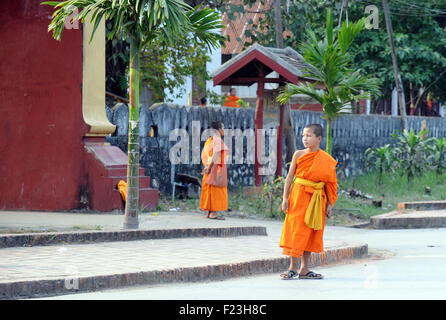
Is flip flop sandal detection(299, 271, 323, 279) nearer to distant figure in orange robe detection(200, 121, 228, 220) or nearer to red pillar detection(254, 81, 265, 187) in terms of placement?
distant figure in orange robe detection(200, 121, 228, 220)

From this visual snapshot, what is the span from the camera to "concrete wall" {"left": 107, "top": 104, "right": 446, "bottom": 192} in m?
16.3

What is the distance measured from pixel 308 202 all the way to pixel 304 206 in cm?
6

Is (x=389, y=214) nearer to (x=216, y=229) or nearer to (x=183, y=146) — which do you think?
(x=183, y=146)

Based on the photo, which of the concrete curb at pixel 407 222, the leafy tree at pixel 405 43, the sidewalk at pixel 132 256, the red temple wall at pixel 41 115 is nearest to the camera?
the sidewalk at pixel 132 256

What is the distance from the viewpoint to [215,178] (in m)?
14.3

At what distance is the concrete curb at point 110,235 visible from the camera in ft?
32.1

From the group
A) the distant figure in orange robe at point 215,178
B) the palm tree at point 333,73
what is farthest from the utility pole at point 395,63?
the distant figure in orange robe at point 215,178

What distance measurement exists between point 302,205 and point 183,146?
335 inches

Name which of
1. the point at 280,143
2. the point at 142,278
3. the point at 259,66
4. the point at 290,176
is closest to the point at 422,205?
the point at 280,143

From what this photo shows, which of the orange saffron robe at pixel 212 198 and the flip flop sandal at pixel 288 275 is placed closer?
the flip flop sandal at pixel 288 275

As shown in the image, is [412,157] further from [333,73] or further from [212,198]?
[212,198]

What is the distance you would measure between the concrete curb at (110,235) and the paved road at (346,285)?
2.10 m

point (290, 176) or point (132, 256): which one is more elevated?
point (290, 176)

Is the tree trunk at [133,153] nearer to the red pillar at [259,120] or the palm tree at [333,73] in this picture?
the palm tree at [333,73]
